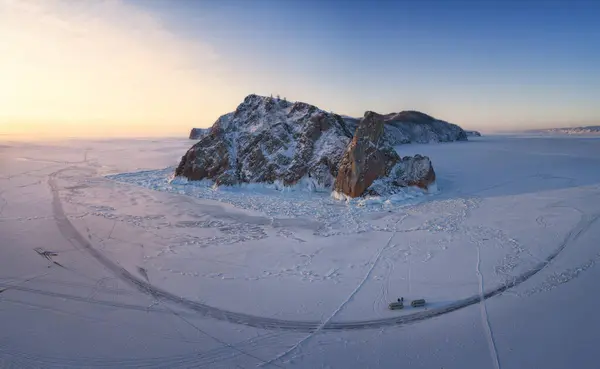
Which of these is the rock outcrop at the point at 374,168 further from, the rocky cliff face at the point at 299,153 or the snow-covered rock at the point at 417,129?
the snow-covered rock at the point at 417,129

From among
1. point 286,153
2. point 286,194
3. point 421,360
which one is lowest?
point 421,360

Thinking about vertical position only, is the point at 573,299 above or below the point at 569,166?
A: below

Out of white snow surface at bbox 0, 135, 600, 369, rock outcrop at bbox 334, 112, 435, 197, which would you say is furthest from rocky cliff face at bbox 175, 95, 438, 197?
white snow surface at bbox 0, 135, 600, 369

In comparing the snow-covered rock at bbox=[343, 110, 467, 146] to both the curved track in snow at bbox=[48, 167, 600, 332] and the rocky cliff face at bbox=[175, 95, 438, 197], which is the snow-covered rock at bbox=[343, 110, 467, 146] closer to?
the rocky cliff face at bbox=[175, 95, 438, 197]

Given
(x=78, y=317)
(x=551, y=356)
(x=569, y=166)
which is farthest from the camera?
(x=569, y=166)

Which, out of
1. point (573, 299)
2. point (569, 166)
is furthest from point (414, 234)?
point (569, 166)

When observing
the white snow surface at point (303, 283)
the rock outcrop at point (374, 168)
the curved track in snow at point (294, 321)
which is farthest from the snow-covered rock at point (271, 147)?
the curved track in snow at point (294, 321)

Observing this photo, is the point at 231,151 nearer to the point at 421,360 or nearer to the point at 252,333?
the point at 252,333
